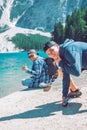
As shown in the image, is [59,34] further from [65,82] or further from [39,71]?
[65,82]

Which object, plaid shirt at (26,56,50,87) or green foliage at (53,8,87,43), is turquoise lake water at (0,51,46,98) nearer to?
plaid shirt at (26,56,50,87)

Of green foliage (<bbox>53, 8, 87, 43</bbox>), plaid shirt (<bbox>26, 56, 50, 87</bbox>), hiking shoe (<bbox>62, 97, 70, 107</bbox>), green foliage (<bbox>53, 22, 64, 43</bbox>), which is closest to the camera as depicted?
hiking shoe (<bbox>62, 97, 70, 107</bbox>)

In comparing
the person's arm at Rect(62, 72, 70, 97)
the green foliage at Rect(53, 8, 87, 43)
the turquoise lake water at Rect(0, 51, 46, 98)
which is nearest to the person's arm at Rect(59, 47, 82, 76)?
the person's arm at Rect(62, 72, 70, 97)

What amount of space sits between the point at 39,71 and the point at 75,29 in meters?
95.8

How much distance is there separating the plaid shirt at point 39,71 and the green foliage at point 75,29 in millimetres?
83744

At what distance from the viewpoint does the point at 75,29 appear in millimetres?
111562

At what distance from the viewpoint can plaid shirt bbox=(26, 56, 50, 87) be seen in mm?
16422

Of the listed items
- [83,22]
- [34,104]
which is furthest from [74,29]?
[34,104]

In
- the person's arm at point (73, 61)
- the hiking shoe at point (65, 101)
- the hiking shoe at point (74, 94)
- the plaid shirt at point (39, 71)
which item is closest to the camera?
the person's arm at point (73, 61)

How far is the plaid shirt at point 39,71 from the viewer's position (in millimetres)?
16422

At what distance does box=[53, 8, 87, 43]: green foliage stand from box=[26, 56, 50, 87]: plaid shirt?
83.7 metres

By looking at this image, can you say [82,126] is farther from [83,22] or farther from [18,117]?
[83,22]

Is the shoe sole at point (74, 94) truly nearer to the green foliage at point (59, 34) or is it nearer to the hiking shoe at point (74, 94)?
the hiking shoe at point (74, 94)

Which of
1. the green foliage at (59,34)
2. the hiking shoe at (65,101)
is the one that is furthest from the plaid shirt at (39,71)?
the green foliage at (59,34)
